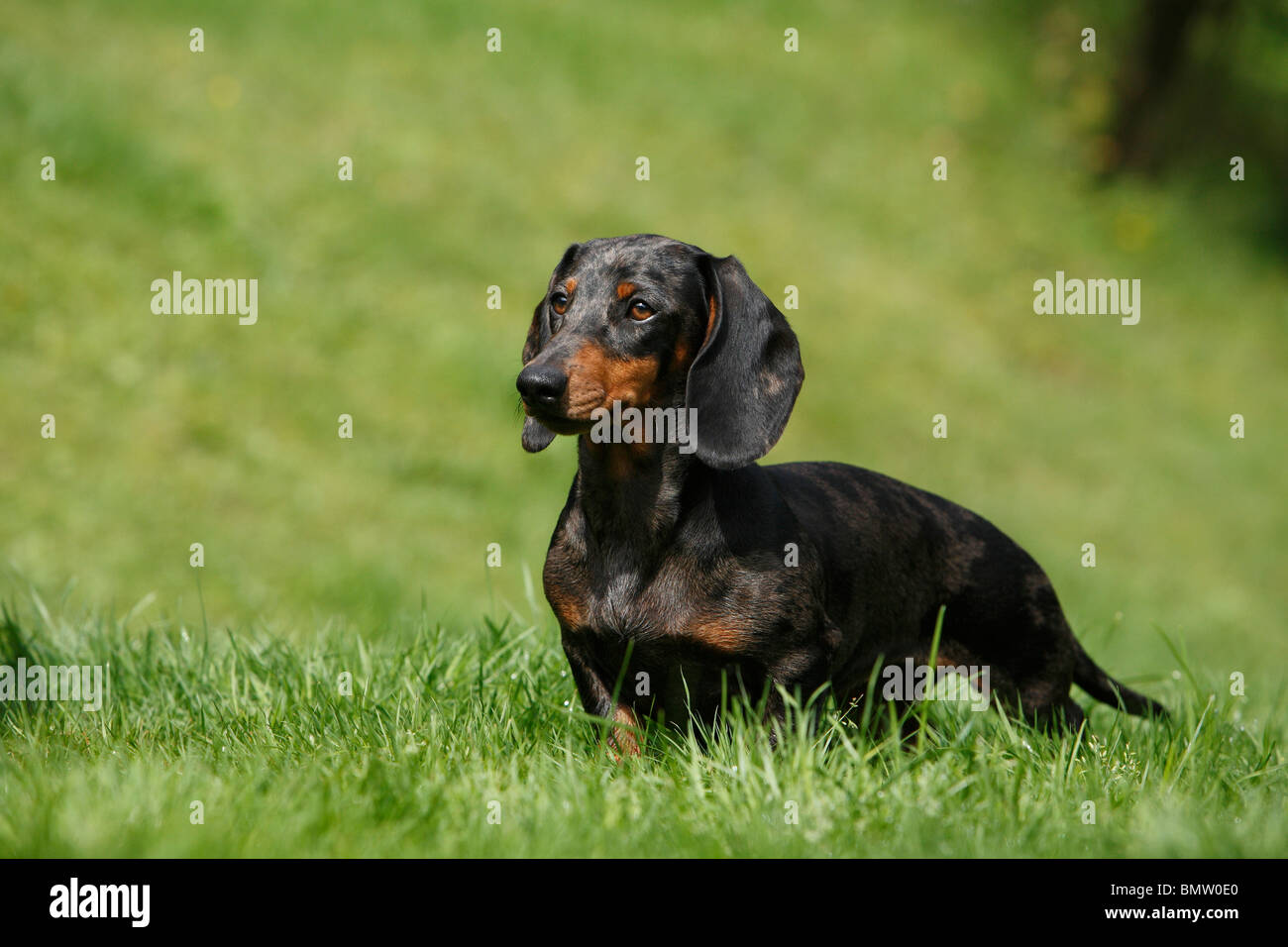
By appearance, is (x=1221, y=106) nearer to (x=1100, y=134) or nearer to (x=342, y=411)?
(x=1100, y=134)

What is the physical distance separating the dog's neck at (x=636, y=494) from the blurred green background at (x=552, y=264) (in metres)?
2.39

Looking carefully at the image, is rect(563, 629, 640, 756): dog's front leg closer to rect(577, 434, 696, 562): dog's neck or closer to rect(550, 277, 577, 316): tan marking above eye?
rect(577, 434, 696, 562): dog's neck

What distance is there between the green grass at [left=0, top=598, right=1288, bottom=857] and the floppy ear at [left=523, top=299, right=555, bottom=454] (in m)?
0.78

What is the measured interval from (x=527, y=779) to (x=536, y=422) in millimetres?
1025

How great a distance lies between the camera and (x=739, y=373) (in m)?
3.27

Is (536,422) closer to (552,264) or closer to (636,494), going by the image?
(636,494)

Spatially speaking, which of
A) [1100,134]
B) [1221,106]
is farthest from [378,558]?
[1221,106]

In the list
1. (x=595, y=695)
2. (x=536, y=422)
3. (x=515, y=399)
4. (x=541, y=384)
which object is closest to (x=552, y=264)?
(x=515, y=399)

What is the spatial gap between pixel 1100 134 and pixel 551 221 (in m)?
8.12

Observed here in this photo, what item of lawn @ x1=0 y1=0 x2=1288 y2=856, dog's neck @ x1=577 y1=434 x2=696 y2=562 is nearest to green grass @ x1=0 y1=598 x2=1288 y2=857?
lawn @ x1=0 y1=0 x2=1288 y2=856

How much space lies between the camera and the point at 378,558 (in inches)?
310

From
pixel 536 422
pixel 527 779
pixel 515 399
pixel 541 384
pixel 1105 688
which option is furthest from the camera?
pixel 515 399

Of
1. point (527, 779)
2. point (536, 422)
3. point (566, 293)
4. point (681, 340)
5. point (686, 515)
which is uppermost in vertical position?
point (566, 293)
